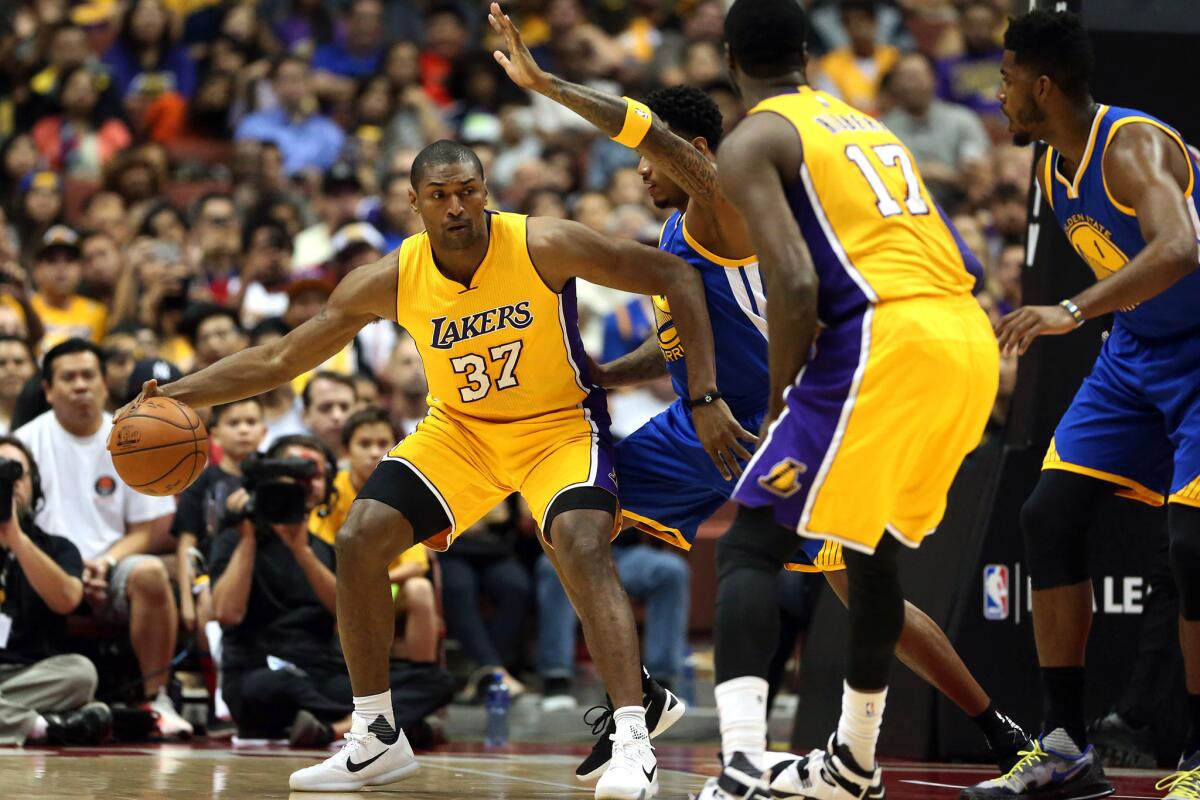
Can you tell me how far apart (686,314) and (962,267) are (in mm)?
1178

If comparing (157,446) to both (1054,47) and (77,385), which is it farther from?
(1054,47)

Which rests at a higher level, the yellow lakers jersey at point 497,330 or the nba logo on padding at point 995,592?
the yellow lakers jersey at point 497,330

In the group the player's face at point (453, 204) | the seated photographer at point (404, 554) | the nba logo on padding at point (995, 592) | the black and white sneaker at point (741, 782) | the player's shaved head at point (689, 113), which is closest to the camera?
the black and white sneaker at point (741, 782)

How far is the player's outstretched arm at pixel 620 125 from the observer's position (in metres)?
5.64

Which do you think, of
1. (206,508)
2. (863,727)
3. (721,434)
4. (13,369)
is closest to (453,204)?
(721,434)

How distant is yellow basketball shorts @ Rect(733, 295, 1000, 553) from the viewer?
14.6 ft

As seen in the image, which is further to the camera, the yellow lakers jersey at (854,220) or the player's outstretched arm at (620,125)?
the player's outstretched arm at (620,125)

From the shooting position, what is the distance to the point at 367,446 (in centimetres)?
838

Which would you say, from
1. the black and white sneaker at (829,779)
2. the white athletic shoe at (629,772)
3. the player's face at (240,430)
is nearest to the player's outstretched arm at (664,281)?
the white athletic shoe at (629,772)

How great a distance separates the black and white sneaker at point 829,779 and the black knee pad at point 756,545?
53cm

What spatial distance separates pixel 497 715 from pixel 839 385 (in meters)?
4.24

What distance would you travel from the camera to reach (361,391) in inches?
389

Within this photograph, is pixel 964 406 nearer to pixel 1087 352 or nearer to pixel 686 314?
pixel 686 314

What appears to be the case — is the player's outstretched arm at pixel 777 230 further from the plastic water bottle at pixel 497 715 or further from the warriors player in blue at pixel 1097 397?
the plastic water bottle at pixel 497 715
